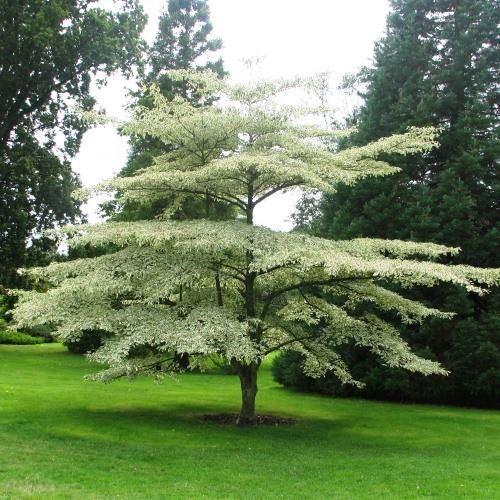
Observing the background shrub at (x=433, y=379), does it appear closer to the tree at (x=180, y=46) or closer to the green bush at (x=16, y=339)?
the tree at (x=180, y=46)

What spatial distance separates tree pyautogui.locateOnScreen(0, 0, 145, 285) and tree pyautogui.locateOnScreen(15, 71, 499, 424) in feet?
30.4

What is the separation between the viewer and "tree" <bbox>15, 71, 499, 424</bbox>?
1074cm

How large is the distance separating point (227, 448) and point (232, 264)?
392cm

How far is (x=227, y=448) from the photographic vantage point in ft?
34.7

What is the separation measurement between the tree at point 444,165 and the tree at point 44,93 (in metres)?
9.50

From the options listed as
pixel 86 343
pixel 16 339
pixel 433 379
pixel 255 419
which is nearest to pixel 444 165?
pixel 433 379

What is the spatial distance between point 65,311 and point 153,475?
14.7 feet

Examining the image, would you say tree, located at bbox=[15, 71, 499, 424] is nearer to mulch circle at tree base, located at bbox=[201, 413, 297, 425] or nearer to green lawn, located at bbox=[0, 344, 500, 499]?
mulch circle at tree base, located at bbox=[201, 413, 297, 425]

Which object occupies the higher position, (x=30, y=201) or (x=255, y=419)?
(x=30, y=201)

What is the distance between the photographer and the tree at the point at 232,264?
10.7m

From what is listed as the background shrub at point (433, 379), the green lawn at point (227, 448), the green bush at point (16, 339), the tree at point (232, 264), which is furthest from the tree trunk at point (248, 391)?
the green bush at point (16, 339)

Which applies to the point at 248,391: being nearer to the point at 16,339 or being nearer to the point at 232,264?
the point at 232,264

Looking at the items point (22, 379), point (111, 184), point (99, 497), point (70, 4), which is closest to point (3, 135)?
point (70, 4)

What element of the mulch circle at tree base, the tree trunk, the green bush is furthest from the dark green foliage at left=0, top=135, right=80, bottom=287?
the green bush
